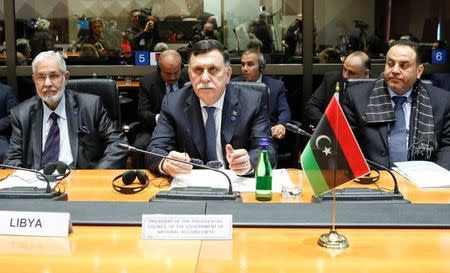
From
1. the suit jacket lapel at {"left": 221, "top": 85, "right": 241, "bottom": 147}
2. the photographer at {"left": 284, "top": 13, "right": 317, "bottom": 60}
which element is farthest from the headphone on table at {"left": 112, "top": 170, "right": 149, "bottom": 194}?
the photographer at {"left": 284, "top": 13, "right": 317, "bottom": 60}

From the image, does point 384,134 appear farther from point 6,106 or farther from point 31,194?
point 6,106

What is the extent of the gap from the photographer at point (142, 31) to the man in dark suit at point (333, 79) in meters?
1.84

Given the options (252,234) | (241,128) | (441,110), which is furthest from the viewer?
(441,110)

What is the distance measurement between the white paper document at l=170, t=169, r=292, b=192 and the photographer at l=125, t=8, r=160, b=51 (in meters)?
3.36

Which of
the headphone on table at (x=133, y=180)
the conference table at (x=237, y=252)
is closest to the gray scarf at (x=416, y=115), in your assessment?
the conference table at (x=237, y=252)

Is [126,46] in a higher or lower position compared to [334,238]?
higher

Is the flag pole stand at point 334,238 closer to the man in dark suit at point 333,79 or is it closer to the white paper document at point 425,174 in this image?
the white paper document at point 425,174

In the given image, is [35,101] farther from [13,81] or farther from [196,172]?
[13,81]

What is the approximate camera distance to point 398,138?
3.04 meters

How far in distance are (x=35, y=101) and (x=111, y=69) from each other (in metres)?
2.08

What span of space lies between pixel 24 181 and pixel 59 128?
86 cm

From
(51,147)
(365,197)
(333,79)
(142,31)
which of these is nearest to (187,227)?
(365,197)

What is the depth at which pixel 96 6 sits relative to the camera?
5660mm

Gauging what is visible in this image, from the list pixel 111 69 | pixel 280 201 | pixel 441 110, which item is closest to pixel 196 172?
pixel 280 201
